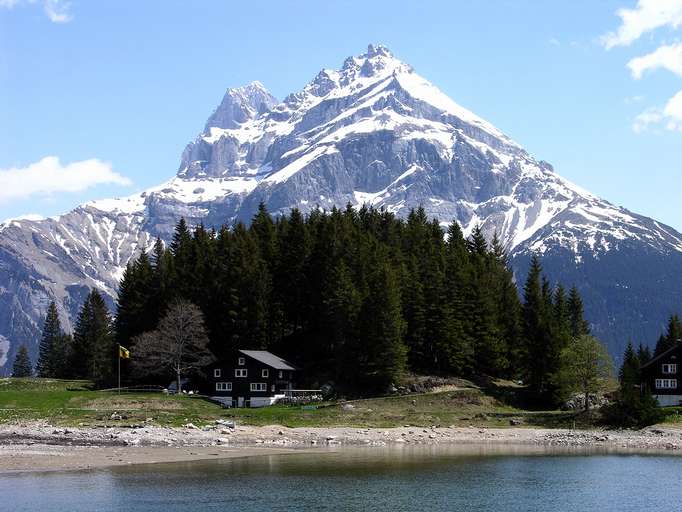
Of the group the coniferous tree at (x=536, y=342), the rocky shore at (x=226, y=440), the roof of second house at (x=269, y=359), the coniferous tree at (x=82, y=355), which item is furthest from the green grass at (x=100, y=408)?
the coniferous tree at (x=82, y=355)

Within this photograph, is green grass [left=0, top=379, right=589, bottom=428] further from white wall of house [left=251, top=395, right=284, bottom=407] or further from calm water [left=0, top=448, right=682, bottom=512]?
calm water [left=0, top=448, right=682, bottom=512]

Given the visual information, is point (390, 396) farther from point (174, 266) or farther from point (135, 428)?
point (174, 266)

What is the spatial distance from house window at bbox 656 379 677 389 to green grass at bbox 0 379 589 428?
74.4 ft

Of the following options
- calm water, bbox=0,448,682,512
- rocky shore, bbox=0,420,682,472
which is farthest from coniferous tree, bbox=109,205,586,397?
calm water, bbox=0,448,682,512

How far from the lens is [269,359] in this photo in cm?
11719

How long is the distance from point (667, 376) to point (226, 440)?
65.6 metres

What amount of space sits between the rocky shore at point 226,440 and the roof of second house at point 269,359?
777 inches

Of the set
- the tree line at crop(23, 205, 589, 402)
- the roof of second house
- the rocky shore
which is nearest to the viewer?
the rocky shore

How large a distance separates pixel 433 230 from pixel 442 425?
56.3 metres

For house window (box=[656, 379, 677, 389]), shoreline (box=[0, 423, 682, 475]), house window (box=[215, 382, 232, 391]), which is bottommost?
shoreline (box=[0, 423, 682, 475])

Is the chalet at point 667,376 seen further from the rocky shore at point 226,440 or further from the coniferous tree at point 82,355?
the coniferous tree at point 82,355

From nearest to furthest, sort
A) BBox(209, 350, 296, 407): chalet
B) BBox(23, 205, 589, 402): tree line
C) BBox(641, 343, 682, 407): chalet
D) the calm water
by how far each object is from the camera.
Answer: the calm water < BBox(23, 205, 589, 402): tree line < BBox(209, 350, 296, 407): chalet < BBox(641, 343, 682, 407): chalet

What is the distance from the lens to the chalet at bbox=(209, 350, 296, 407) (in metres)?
116

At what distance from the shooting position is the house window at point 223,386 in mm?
117812
